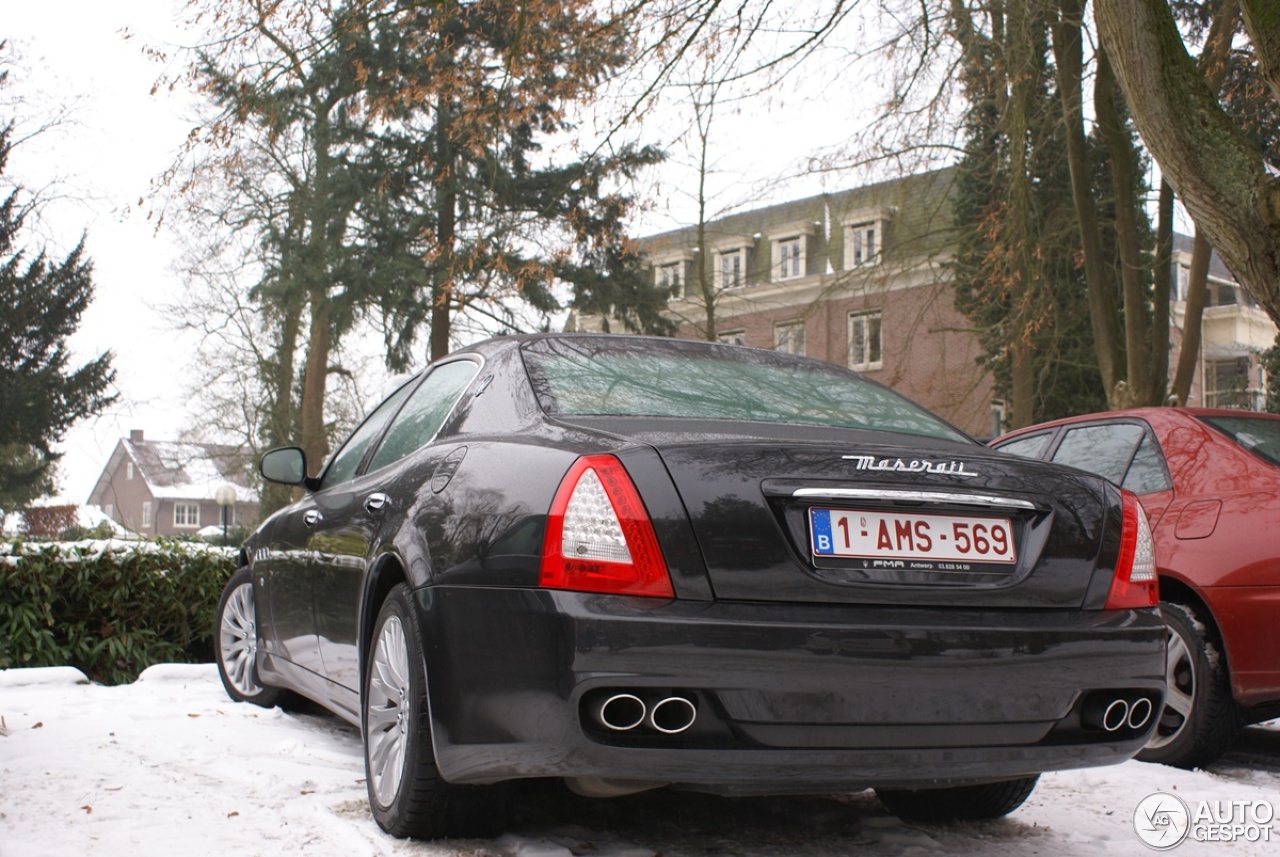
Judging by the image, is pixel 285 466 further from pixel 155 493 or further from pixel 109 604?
pixel 155 493

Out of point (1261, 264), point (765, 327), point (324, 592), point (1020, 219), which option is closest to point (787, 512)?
point (324, 592)

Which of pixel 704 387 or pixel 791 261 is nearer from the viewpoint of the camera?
pixel 704 387

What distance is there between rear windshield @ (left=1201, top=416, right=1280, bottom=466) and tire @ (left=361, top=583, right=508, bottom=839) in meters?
3.55

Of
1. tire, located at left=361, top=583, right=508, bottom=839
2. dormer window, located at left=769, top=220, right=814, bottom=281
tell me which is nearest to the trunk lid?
tire, located at left=361, top=583, right=508, bottom=839

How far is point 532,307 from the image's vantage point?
23.7m

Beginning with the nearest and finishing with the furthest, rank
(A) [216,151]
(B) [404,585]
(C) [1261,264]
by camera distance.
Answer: (B) [404,585] < (C) [1261,264] < (A) [216,151]

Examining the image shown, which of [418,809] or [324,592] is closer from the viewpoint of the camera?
[418,809]

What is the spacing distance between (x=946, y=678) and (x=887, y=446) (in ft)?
1.98

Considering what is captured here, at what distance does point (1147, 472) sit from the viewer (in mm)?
5676

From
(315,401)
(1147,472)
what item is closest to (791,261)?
(315,401)

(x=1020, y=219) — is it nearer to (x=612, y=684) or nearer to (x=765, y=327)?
(x=612, y=684)

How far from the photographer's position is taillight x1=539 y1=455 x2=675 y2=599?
9.09 ft

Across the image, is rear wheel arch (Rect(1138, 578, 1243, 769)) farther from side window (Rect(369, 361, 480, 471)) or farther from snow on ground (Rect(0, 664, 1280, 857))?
side window (Rect(369, 361, 480, 471))

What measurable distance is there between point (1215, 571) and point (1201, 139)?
8.63ft
